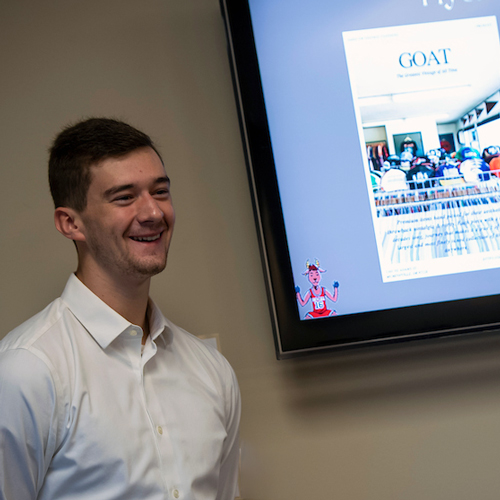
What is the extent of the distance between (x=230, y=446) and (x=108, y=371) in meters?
0.36

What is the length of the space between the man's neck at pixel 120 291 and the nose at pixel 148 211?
0.42 ft

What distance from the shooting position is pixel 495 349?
139 centimetres

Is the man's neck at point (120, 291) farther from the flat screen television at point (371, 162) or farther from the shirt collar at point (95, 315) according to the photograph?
the flat screen television at point (371, 162)

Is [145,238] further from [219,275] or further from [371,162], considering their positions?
[371,162]

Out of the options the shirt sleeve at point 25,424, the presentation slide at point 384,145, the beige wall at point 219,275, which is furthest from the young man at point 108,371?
the presentation slide at point 384,145

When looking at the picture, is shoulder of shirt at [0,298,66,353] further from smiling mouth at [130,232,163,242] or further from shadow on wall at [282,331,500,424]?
shadow on wall at [282,331,500,424]

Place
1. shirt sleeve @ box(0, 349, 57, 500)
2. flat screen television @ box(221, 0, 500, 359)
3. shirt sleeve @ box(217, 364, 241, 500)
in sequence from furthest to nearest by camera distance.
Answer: flat screen television @ box(221, 0, 500, 359), shirt sleeve @ box(217, 364, 241, 500), shirt sleeve @ box(0, 349, 57, 500)

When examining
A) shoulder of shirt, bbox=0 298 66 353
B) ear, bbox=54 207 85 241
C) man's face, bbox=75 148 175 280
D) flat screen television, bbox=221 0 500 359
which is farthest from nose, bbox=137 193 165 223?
flat screen television, bbox=221 0 500 359

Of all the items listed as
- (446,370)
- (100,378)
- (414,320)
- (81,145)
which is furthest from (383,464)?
(81,145)

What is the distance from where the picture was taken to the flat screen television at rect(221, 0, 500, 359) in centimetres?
127

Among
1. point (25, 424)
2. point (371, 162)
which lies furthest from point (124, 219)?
point (371, 162)

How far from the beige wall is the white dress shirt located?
0.30m

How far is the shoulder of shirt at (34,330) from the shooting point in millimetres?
889

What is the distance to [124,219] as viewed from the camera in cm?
97
